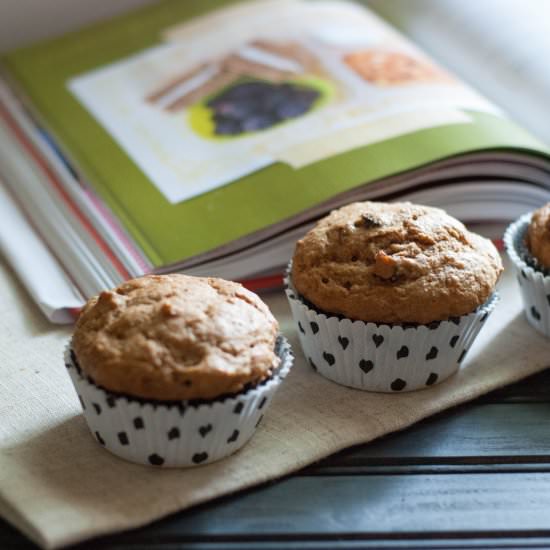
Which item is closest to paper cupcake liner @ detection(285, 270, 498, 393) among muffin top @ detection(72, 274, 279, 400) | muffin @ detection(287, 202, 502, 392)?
muffin @ detection(287, 202, 502, 392)

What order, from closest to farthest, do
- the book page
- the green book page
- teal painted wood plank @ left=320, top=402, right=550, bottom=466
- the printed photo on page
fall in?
teal painted wood plank @ left=320, top=402, right=550, bottom=466
the green book page
the printed photo on page
the book page

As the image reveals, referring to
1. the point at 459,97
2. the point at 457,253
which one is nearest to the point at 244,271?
the point at 457,253

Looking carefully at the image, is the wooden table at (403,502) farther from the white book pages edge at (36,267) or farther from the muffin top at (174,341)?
the white book pages edge at (36,267)

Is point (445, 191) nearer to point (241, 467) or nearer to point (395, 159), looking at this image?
point (395, 159)

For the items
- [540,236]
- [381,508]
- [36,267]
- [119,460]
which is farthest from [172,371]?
[540,236]

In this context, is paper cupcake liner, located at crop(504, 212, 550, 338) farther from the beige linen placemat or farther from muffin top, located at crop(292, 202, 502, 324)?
muffin top, located at crop(292, 202, 502, 324)

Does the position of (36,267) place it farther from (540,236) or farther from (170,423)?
(540,236)

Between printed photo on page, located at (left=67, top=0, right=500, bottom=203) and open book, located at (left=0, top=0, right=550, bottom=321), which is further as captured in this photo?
printed photo on page, located at (left=67, top=0, right=500, bottom=203)
